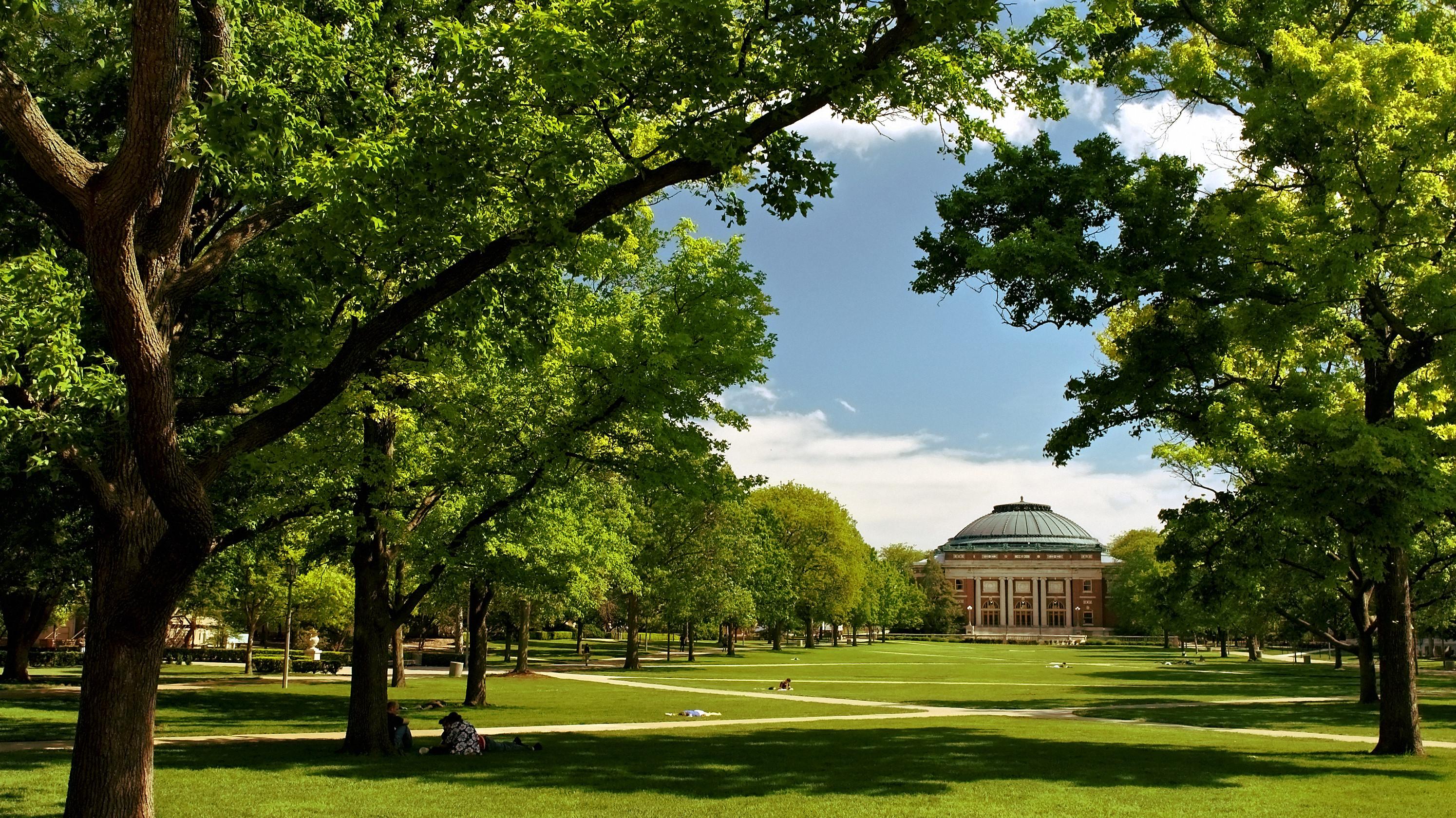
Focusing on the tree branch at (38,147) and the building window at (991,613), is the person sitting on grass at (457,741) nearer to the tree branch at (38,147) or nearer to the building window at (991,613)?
the tree branch at (38,147)

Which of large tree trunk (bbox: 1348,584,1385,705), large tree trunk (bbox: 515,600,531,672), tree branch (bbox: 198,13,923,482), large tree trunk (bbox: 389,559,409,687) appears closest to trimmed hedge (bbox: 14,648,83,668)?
large tree trunk (bbox: 389,559,409,687)

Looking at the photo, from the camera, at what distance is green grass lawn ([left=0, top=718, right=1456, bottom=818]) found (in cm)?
1209

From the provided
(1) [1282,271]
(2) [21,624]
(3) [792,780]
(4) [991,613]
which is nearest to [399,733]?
(3) [792,780]

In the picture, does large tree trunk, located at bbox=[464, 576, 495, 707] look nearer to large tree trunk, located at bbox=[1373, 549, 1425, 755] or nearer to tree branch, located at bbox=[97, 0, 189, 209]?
large tree trunk, located at bbox=[1373, 549, 1425, 755]

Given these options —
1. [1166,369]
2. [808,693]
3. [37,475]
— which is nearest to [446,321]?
[37,475]

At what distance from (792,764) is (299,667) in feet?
108

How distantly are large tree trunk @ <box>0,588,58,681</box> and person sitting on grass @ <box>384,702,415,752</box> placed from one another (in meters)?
19.9

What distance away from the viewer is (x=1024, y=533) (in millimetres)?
162375

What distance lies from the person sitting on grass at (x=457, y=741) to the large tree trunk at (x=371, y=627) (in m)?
0.81

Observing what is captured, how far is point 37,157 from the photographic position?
7.50 metres

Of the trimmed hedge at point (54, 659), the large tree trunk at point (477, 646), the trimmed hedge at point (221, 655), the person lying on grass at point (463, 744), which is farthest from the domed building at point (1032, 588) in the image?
the person lying on grass at point (463, 744)

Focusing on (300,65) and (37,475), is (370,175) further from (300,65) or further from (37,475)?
(37,475)

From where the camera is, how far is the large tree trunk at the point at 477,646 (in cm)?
2680

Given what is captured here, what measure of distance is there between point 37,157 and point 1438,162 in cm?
1688
